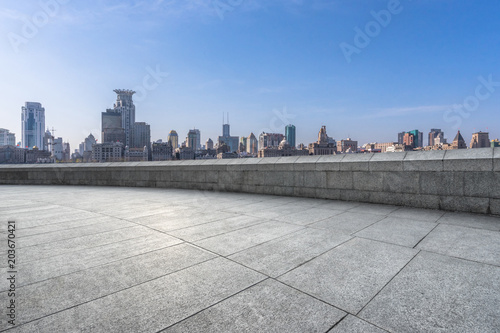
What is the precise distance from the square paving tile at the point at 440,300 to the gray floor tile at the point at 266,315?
0.37 m

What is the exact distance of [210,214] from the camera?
574 cm

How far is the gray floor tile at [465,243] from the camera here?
10.4 ft

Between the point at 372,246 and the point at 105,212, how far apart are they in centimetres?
566

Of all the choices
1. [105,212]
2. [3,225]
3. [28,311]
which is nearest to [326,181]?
[105,212]

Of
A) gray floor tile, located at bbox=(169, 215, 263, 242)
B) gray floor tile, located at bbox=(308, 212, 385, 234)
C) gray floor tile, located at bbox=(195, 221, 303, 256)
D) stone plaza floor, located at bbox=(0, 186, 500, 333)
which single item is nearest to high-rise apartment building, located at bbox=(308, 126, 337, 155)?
gray floor tile, located at bbox=(308, 212, 385, 234)

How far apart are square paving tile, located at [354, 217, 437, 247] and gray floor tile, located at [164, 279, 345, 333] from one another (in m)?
2.19

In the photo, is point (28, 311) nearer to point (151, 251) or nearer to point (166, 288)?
point (166, 288)

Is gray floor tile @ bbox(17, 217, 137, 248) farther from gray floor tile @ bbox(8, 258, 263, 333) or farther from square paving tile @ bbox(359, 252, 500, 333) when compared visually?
square paving tile @ bbox(359, 252, 500, 333)

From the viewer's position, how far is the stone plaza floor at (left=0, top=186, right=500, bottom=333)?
198cm

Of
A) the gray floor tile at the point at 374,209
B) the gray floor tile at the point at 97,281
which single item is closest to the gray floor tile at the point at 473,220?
the gray floor tile at the point at 374,209

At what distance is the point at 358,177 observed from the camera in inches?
281

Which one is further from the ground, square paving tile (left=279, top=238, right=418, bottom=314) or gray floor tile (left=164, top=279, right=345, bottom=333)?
square paving tile (left=279, top=238, right=418, bottom=314)

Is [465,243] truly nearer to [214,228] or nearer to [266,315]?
[266,315]

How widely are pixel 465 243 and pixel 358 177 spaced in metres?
3.60
